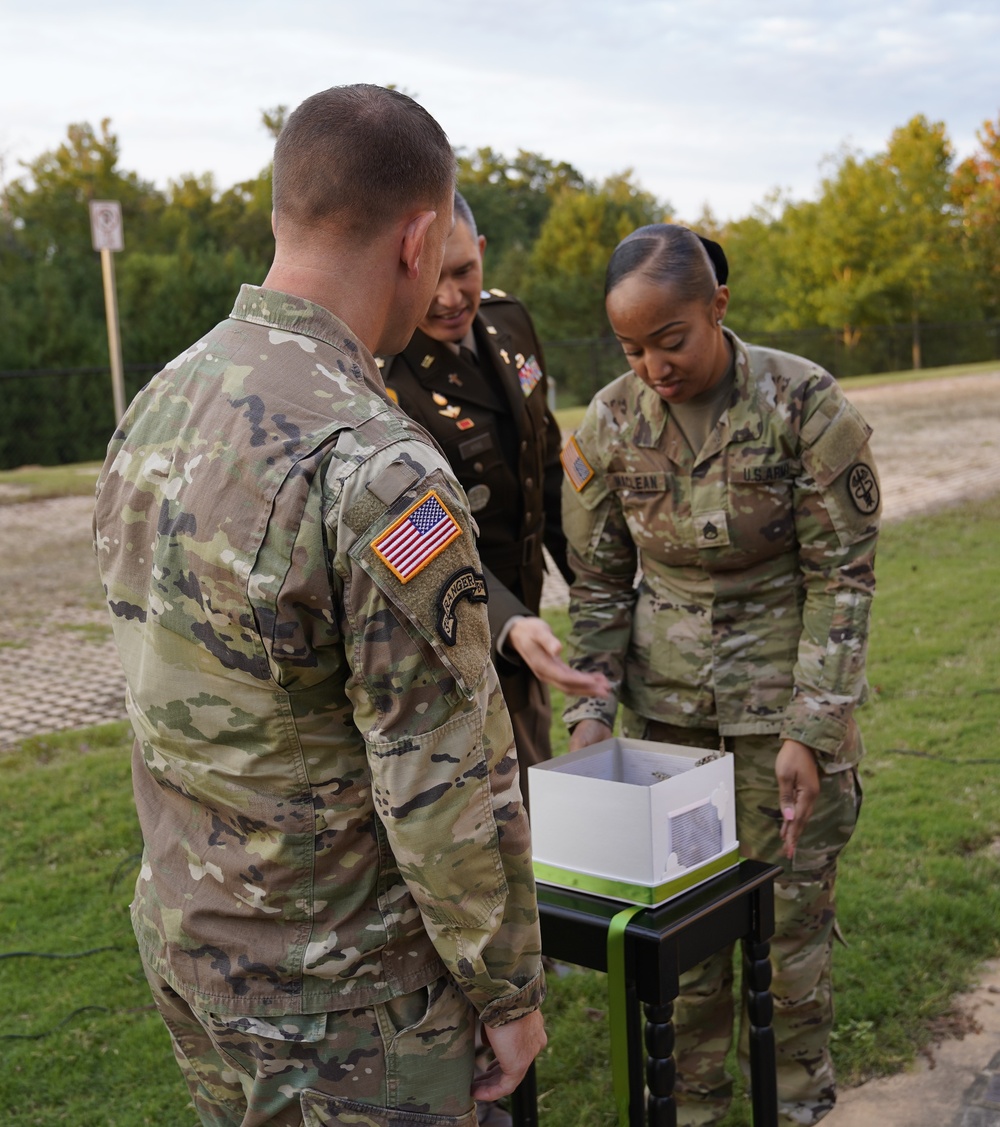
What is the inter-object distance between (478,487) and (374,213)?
1.71 meters

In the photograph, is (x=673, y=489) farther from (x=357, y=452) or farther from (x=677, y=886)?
(x=357, y=452)

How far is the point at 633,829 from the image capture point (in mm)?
2252

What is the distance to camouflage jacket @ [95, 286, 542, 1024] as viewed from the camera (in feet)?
4.77

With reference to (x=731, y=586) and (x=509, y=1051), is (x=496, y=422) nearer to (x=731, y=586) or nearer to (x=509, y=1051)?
(x=731, y=586)

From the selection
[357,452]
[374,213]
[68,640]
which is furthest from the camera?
[68,640]

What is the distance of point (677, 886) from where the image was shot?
2.32 m

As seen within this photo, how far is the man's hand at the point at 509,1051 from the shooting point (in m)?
1.64

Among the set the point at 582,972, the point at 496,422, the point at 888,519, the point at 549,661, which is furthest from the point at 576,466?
the point at 888,519

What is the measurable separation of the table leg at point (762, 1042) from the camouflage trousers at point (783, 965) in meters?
0.33

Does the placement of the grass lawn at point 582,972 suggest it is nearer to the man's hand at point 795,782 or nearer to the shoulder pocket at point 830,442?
the man's hand at point 795,782

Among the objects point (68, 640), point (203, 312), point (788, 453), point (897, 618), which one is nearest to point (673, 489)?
point (788, 453)

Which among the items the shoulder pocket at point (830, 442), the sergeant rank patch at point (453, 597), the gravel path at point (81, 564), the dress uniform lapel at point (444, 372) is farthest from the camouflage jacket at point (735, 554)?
the gravel path at point (81, 564)

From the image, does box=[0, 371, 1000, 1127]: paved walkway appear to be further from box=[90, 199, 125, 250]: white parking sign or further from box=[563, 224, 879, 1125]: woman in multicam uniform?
box=[90, 199, 125, 250]: white parking sign

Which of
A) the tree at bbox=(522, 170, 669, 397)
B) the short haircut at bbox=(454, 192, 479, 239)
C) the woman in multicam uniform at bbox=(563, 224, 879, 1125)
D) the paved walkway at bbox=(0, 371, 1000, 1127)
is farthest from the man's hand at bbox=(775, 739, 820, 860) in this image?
the tree at bbox=(522, 170, 669, 397)
